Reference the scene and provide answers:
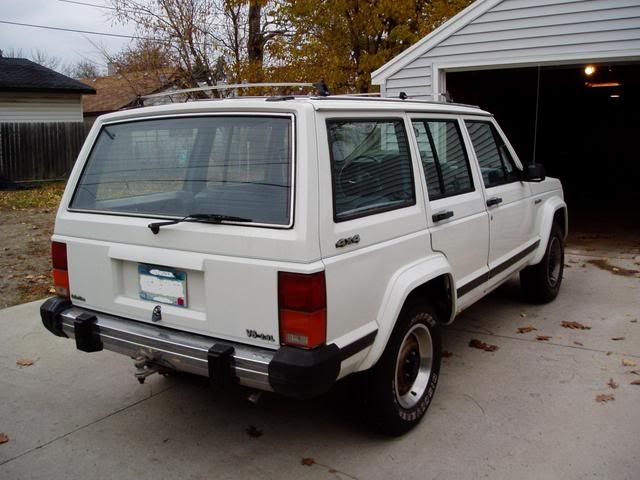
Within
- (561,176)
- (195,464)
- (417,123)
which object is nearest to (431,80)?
(417,123)

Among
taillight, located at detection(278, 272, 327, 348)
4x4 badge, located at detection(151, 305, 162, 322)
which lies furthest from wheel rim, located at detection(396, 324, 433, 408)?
4x4 badge, located at detection(151, 305, 162, 322)

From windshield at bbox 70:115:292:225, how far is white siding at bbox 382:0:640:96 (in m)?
6.29

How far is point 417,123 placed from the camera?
3859mm

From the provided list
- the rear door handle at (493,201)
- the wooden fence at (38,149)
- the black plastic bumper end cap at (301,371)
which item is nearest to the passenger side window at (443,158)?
the rear door handle at (493,201)

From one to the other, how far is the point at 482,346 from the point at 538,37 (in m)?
5.02

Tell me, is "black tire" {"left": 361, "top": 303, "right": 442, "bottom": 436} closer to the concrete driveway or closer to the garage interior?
the concrete driveway

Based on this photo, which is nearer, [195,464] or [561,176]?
[195,464]

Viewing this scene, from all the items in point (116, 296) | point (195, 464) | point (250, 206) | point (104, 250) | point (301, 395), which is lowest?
point (195, 464)

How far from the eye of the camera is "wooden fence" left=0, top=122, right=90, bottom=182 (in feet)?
61.4

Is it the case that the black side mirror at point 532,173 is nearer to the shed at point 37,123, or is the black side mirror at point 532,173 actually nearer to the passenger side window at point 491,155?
the passenger side window at point 491,155

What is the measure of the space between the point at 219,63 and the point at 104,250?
12.6 m

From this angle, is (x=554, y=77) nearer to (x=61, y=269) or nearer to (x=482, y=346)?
(x=482, y=346)

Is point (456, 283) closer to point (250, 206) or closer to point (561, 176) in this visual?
point (250, 206)

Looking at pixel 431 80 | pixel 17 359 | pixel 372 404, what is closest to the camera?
pixel 372 404
